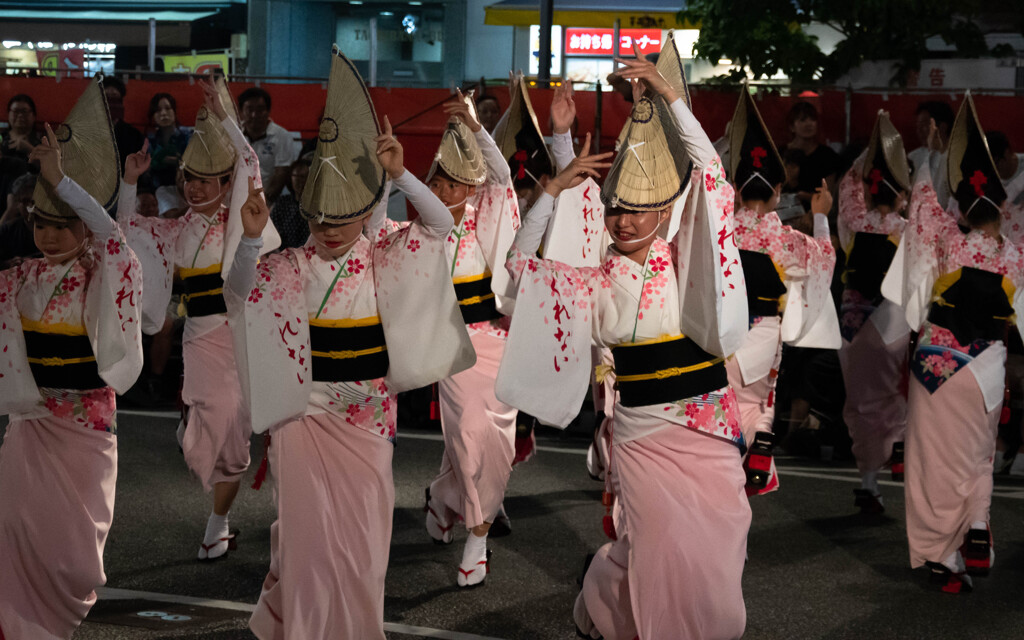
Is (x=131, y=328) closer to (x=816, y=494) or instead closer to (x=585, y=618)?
(x=585, y=618)

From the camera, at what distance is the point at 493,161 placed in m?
5.41

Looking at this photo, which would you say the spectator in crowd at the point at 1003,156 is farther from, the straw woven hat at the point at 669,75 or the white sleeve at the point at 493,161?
the straw woven hat at the point at 669,75

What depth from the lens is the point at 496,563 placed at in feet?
17.7

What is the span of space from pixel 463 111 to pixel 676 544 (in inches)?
81.0

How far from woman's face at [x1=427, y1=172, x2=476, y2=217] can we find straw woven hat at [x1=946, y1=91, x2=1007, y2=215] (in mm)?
2168

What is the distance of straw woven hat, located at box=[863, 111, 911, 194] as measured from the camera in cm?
645

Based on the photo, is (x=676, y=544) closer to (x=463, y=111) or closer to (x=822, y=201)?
(x=463, y=111)

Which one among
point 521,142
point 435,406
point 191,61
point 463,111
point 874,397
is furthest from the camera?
point 191,61

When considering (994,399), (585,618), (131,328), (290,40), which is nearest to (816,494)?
(994,399)

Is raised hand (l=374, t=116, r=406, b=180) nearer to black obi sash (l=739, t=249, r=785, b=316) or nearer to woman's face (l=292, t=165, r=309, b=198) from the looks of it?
black obi sash (l=739, t=249, r=785, b=316)

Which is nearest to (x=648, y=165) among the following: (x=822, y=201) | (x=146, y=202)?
(x=822, y=201)

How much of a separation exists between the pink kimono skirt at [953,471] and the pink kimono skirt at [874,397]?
120cm

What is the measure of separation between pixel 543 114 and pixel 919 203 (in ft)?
13.0

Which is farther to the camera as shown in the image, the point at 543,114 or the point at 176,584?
the point at 543,114
